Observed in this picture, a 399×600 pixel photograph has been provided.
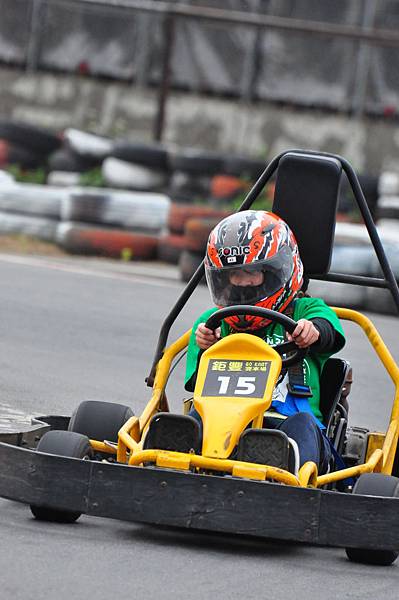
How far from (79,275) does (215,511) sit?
748 cm

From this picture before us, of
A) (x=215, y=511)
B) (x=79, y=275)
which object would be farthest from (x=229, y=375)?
(x=79, y=275)

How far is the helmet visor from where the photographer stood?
4.87 metres

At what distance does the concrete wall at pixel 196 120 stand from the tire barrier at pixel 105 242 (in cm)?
264

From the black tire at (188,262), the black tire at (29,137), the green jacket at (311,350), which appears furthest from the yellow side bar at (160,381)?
the black tire at (29,137)

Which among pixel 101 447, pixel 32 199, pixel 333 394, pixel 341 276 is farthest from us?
pixel 32 199

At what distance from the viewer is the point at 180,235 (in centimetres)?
1272

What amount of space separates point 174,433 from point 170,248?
27.3 ft

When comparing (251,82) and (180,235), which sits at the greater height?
(251,82)

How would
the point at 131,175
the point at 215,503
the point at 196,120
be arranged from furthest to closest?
the point at 196,120
the point at 131,175
the point at 215,503

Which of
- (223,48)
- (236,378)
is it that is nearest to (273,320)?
(236,378)

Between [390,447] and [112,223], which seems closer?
[390,447]

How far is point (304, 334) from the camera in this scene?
473 centimetres

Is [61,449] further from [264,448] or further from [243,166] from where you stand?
[243,166]

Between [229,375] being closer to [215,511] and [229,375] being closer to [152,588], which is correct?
[215,511]
